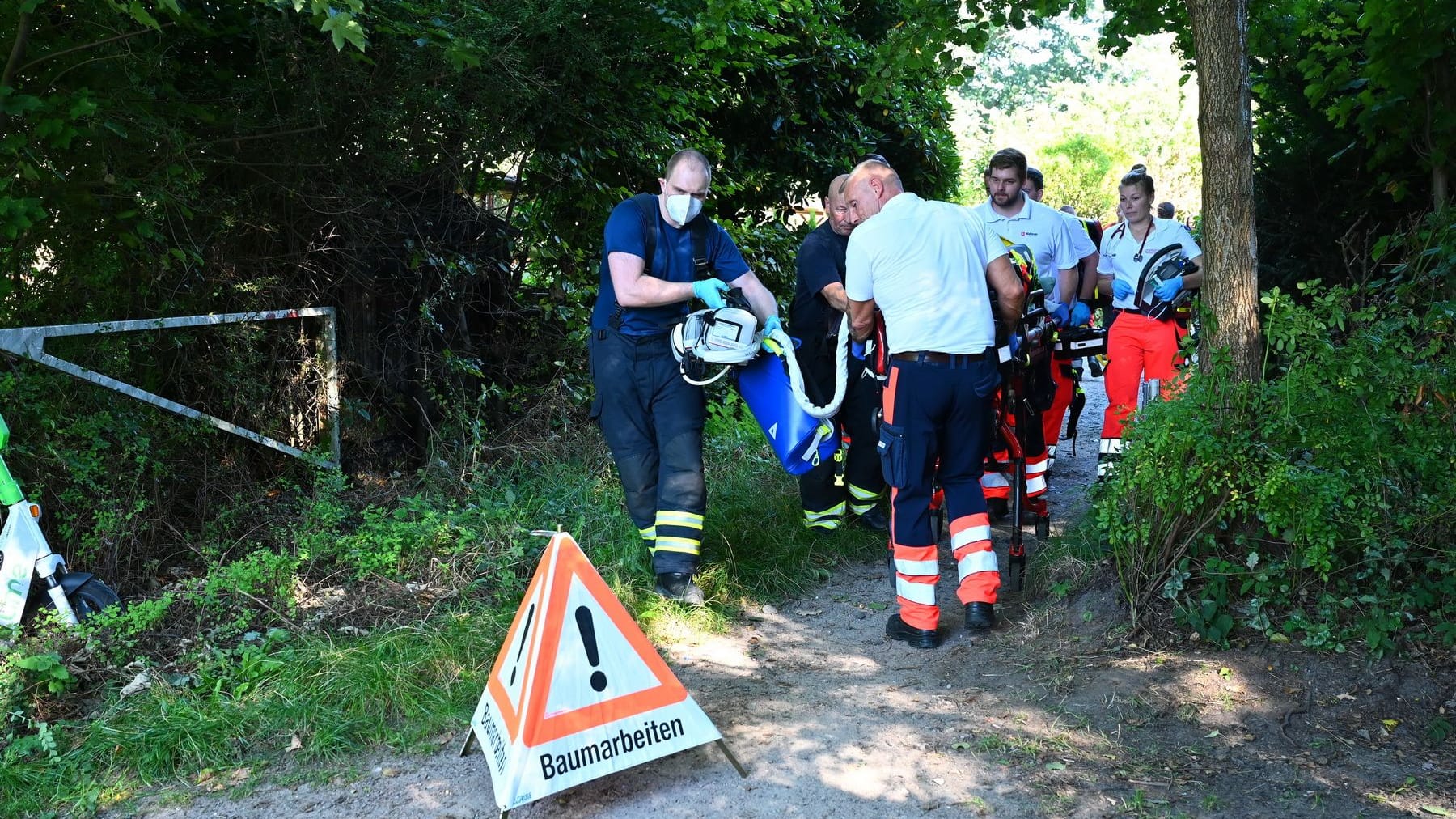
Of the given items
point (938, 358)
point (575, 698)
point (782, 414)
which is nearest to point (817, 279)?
point (782, 414)

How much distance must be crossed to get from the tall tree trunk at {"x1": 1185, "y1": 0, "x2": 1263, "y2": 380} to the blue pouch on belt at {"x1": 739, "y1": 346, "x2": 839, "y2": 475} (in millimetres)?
1850

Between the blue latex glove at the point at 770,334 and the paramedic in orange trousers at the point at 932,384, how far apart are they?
68 centimetres

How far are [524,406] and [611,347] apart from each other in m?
2.51

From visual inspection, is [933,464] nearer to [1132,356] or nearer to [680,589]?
[680,589]

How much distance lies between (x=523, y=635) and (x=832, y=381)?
3149 mm

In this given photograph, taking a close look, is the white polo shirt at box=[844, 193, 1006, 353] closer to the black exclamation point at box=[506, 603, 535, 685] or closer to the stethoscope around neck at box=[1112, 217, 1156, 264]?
the black exclamation point at box=[506, 603, 535, 685]

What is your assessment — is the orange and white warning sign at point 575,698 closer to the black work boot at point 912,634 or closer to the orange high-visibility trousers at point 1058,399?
the black work boot at point 912,634

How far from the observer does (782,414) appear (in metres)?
5.55

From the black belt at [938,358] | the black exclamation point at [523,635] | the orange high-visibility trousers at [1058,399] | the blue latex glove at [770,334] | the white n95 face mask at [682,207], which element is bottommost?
the black exclamation point at [523,635]

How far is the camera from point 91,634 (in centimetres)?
430

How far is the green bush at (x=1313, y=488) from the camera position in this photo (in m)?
4.00

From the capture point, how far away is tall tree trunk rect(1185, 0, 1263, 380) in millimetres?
4414

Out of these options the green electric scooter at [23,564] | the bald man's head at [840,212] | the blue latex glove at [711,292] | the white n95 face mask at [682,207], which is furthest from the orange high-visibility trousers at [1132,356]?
the green electric scooter at [23,564]

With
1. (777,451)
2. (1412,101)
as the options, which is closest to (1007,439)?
(777,451)
